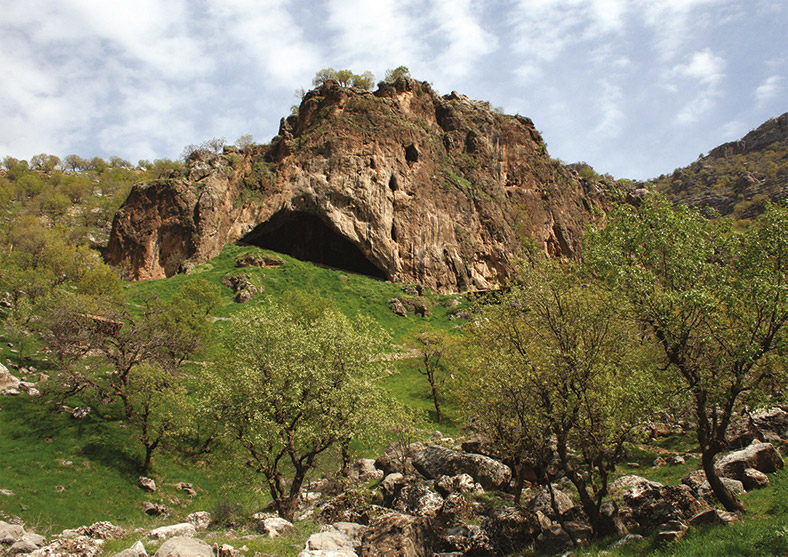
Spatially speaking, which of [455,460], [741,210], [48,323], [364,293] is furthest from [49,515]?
[741,210]

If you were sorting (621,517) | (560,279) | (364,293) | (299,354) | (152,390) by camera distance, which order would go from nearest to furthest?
(621,517) → (560,279) → (299,354) → (152,390) → (364,293)

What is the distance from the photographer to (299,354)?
675 inches

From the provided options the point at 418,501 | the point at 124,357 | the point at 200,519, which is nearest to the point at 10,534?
the point at 200,519

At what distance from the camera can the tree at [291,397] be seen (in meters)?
16.0

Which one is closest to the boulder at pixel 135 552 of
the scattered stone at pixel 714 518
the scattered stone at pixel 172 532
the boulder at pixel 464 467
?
the scattered stone at pixel 172 532

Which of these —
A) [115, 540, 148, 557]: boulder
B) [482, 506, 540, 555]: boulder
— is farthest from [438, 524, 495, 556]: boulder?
[115, 540, 148, 557]: boulder

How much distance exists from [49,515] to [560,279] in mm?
21196

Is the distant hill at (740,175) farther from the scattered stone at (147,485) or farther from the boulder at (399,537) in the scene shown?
the scattered stone at (147,485)

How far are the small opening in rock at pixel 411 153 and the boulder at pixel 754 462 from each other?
204 feet

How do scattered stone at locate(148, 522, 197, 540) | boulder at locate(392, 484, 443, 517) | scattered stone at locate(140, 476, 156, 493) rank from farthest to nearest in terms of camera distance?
scattered stone at locate(140, 476, 156, 493)
boulder at locate(392, 484, 443, 517)
scattered stone at locate(148, 522, 197, 540)

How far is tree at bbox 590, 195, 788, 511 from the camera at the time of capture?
10945mm

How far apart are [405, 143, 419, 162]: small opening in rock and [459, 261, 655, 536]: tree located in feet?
191

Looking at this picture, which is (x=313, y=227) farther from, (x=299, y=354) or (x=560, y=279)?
(x=560, y=279)

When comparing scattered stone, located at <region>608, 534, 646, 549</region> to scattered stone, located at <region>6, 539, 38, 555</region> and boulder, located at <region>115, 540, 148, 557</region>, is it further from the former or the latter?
scattered stone, located at <region>6, 539, 38, 555</region>
